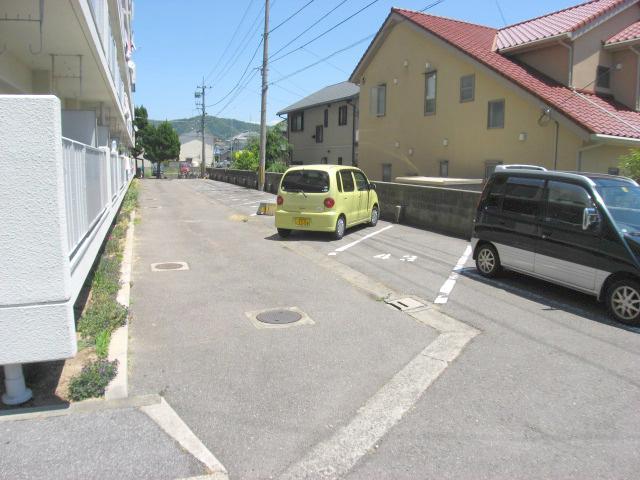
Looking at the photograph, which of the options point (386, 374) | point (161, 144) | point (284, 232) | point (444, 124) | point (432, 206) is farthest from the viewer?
point (161, 144)

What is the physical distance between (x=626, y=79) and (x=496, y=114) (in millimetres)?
4621

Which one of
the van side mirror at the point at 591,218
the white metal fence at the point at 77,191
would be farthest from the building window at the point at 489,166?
the white metal fence at the point at 77,191

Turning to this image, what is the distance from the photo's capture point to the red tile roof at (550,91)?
1484 cm

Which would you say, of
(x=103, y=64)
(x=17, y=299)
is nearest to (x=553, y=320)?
(x=17, y=299)

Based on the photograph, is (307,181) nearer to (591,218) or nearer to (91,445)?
(591,218)

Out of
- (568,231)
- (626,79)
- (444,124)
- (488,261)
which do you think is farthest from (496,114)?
(568,231)

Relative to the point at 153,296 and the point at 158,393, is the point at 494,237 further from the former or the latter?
the point at 158,393

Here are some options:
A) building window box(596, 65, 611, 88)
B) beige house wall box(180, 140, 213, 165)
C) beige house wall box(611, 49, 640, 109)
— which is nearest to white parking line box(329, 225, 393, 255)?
building window box(596, 65, 611, 88)

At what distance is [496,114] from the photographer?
57.7 feet

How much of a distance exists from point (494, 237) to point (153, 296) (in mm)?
5199

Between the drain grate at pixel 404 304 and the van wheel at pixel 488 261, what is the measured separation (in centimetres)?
190

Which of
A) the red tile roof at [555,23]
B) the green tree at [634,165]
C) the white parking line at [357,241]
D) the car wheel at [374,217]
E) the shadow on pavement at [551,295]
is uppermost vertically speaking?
the red tile roof at [555,23]

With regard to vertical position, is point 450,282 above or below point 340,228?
below

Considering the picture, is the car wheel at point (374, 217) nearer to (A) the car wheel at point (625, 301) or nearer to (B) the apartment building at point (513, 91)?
(B) the apartment building at point (513, 91)
